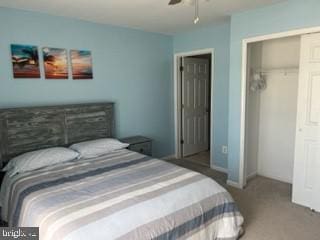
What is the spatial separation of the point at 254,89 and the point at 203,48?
1159 millimetres

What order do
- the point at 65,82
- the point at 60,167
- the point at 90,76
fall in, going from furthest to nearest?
the point at 90,76 → the point at 65,82 → the point at 60,167

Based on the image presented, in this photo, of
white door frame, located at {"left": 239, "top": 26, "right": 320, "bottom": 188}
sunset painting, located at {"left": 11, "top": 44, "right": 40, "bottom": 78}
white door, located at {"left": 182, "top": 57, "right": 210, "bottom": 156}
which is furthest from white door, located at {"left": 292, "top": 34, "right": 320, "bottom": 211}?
sunset painting, located at {"left": 11, "top": 44, "right": 40, "bottom": 78}

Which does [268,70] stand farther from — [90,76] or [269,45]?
[90,76]

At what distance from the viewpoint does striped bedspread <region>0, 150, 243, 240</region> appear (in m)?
1.58

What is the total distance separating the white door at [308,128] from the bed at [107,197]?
1.14 m

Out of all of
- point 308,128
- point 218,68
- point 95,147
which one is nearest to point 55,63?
point 95,147

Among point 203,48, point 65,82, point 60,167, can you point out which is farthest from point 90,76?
point 203,48

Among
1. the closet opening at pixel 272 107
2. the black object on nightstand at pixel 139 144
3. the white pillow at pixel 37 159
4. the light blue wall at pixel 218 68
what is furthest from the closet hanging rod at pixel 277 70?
the white pillow at pixel 37 159

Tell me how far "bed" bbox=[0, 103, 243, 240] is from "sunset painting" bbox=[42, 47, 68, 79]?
458 millimetres

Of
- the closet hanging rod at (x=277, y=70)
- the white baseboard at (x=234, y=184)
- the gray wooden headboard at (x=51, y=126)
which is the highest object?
the closet hanging rod at (x=277, y=70)

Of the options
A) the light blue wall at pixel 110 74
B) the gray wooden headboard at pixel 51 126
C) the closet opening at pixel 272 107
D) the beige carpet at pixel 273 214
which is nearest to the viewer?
the beige carpet at pixel 273 214

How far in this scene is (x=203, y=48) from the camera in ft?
13.4

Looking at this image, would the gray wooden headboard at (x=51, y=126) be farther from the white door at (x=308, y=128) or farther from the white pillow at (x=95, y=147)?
the white door at (x=308, y=128)

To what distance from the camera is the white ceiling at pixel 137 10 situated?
106 inches
